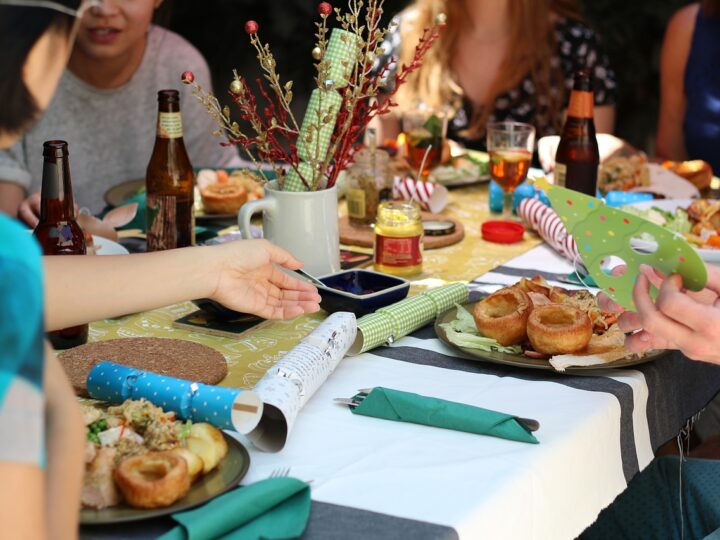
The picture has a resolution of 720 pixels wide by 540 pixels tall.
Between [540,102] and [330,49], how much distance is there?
80.9 inches

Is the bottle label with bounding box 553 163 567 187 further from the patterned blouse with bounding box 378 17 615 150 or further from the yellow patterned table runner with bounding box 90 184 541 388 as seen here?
the patterned blouse with bounding box 378 17 615 150

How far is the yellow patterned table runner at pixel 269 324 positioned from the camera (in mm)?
1614

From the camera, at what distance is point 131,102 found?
346 centimetres

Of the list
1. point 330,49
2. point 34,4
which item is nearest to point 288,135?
point 330,49

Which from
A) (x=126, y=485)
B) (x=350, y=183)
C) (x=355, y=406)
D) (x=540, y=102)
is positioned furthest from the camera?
(x=540, y=102)

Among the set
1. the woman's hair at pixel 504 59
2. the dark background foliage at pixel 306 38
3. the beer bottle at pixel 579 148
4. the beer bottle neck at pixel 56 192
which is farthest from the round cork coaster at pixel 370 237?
the dark background foliage at pixel 306 38

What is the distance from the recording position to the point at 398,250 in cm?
208

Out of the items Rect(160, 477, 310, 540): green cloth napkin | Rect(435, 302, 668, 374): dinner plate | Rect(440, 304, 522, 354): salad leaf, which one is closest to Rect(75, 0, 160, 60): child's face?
Rect(440, 304, 522, 354): salad leaf

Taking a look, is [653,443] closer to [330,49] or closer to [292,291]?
[292,291]

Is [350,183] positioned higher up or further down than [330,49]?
further down

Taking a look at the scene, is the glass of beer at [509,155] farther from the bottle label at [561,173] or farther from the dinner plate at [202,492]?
the dinner plate at [202,492]

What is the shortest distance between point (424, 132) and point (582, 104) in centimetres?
60

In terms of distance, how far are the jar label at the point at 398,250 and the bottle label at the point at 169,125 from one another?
1.57 ft

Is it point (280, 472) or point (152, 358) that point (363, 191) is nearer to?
point (152, 358)
